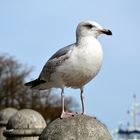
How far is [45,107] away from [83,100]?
174ft

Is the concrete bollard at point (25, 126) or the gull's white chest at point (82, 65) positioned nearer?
the gull's white chest at point (82, 65)

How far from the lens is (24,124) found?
47.9 ft

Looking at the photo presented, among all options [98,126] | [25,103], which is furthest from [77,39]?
[25,103]

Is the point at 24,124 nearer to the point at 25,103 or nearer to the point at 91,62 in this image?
the point at 91,62

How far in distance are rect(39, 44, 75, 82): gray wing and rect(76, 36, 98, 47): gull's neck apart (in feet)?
0.42

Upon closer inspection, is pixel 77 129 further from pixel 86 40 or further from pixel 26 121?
pixel 26 121

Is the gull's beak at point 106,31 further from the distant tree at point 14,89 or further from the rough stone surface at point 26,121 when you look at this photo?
the distant tree at point 14,89

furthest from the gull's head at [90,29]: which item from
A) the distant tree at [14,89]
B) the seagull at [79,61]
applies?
the distant tree at [14,89]

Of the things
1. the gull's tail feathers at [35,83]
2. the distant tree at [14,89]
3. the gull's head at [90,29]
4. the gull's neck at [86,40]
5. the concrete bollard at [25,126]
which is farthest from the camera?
the distant tree at [14,89]

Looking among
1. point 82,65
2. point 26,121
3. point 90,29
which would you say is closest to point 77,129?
point 82,65

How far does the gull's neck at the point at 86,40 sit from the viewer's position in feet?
24.9

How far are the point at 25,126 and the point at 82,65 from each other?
24.3 ft

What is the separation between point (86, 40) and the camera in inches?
299

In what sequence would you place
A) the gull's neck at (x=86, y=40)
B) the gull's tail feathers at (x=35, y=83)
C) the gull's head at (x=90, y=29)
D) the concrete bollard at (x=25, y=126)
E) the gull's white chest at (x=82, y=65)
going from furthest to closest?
the concrete bollard at (x=25, y=126) → the gull's tail feathers at (x=35, y=83) → the gull's head at (x=90, y=29) → the gull's neck at (x=86, y=40) → the gull's white chest at (x=82, y=65)
